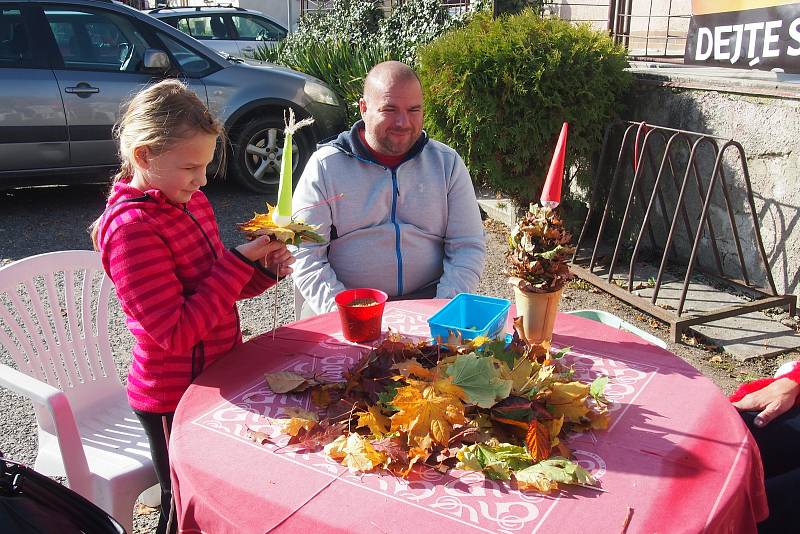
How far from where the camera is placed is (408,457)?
1490 millimetres

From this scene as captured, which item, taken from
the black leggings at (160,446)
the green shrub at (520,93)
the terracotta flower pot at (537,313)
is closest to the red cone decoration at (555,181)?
the terracotta flower pot at (537,313)

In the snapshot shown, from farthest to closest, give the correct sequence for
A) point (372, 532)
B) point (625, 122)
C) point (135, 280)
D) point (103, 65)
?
point (103, 65) → point (625, 122) → point (135, 280) → point (372, 532)

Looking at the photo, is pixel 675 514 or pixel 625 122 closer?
pixel 675 514

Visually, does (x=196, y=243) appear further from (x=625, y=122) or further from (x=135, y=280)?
(x=625, y=122)

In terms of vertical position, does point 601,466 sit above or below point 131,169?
below

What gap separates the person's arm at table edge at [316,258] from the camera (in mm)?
2859

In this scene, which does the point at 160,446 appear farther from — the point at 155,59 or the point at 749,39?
the point at 155,59

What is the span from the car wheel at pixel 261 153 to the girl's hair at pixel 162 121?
17.5 feet

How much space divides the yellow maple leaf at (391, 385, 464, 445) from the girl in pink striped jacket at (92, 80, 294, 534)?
67 cm

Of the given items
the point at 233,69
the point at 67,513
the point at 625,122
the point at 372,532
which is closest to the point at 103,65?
the point at 233,69

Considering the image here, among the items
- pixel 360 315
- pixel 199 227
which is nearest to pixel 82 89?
pixel 199 227

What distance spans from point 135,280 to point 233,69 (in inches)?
236

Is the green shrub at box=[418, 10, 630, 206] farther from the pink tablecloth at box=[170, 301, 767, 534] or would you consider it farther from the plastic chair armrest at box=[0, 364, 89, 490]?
the plastic chair armrest at box=[0, 364, 89, 490]

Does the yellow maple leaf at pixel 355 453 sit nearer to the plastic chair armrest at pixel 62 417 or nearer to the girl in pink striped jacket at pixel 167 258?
the girl in pink striped jacket at pixel 167 258
